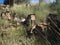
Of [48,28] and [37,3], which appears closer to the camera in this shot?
[48,28]

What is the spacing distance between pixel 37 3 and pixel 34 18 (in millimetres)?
4247

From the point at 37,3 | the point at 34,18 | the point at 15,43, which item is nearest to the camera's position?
the point at 15,43

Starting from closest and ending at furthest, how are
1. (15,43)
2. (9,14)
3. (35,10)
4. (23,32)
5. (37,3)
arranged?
(15,43) → (23,32) → (9,14) → (35,10) → (37,3)

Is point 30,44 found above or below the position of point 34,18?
below

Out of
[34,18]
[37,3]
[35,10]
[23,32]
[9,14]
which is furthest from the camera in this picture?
[37,3]

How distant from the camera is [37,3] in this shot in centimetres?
1528

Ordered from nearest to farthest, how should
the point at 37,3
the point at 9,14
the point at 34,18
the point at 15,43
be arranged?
the point at 15,43 → the point at 34,18 → the point at 9,14 → the point at 37,3

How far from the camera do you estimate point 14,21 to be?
1153cm

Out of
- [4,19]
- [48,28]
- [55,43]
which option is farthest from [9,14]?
[55,43]

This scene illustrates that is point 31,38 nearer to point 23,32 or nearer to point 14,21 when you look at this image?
point 23,32

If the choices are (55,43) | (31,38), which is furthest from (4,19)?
(55,43)

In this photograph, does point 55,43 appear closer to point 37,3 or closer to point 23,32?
point 23,32

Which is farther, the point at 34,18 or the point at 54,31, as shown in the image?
the point at 34,18

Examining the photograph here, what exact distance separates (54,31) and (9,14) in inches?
108
